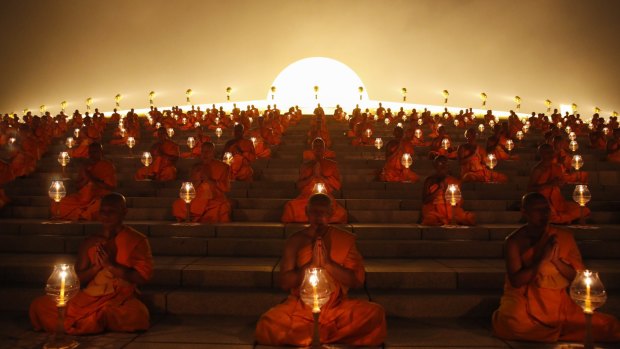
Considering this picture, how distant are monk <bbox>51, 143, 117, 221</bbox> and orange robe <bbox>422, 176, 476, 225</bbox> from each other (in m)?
4.41

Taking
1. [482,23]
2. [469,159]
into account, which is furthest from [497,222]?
[482,23]

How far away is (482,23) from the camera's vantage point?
27688 mm

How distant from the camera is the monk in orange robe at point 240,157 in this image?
10086 millimetres

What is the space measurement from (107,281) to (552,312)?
11.4ft

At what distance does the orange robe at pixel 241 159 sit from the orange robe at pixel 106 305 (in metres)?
5.34

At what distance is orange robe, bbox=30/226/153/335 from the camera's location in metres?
4.65

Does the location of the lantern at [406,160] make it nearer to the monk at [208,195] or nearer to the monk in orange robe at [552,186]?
the monk in orange robe at [552,186]

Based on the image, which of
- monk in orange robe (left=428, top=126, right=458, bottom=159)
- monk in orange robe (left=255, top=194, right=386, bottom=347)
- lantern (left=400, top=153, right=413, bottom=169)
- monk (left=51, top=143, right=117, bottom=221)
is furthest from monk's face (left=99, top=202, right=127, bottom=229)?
monk in orange robe (left=428, top=126, right=458, bottom=159)

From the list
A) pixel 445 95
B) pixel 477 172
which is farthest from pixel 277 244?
pixel 445 95

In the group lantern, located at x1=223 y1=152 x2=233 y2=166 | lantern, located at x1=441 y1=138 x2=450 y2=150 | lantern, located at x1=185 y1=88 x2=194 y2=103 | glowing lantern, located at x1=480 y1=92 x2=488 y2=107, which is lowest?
lantern, located at x1=223 y1=152 x2=233 y2=166

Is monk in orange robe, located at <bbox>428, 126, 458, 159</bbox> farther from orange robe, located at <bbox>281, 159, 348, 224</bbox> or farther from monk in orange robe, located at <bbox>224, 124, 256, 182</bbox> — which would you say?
orange robe, located at <bbox>281, 159, 348, 224</bbox>

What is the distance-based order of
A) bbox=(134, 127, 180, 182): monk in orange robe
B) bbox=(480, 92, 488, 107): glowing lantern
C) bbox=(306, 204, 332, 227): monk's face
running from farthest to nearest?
bbox=(480, 92, 488, 107): glowing lantern
bbox=(134, 127, 180, 182): monk in orange robe
bbox=(306, 204, 332, 227): monk's face

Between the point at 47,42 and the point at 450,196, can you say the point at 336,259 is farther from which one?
the point at 47,42

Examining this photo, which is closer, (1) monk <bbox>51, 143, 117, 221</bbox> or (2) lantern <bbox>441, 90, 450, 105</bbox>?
(1) monk <bbox>51, 143, 117, 221</bbox>
